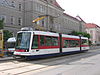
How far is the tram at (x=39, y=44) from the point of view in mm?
13961

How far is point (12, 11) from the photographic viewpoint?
120ft

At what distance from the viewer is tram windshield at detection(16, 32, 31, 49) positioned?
1404 cm

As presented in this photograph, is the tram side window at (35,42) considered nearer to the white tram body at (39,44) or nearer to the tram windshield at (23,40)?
the white tram body at (39,44)

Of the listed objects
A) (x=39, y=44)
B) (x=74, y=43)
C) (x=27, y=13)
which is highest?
(x=27, y=13)

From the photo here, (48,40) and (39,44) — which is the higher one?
(48,40)

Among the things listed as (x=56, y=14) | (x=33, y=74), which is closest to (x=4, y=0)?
(x=56, y=14)

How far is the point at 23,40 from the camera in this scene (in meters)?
14.4

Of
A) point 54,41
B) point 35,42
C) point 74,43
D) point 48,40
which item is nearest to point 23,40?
point 35,42

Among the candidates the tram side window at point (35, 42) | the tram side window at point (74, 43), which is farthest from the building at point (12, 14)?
the tram side window at point (35, 42)

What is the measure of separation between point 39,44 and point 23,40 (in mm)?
1568

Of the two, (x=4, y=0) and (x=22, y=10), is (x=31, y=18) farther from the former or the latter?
(x=4, y=0)

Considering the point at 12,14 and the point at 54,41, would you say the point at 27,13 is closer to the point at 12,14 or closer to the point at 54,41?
the point at 12,14

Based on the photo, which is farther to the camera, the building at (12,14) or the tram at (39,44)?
the building at (12,14)

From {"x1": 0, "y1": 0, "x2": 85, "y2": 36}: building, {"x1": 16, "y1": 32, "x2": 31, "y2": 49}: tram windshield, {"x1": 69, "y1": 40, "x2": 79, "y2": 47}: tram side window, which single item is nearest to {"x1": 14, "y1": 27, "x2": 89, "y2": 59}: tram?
{"x1": 16, "y1": 32, "x2": 31, "y2": 49}: tram windshield
